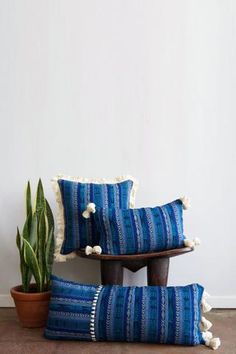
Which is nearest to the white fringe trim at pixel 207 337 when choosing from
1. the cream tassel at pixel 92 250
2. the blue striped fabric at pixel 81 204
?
the cream tassel at pixel 92 250

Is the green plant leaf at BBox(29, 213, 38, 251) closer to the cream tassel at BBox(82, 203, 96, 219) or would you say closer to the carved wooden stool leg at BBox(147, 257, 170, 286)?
the cream tassel at BBox(82, 203, 96, 219)

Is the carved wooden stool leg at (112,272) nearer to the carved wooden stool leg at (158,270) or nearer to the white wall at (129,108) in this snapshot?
the carved wooden stool leg at (158,270)

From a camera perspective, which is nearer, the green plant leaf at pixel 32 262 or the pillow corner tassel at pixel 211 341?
the pillow corner tassel at pixel 211 341

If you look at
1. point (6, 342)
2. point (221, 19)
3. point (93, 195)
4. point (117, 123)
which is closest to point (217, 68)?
point (221, 19)

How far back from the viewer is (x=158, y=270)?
7.20ft

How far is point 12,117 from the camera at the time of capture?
8.48ft

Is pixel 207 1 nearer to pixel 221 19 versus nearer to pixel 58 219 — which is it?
pixel 221 19

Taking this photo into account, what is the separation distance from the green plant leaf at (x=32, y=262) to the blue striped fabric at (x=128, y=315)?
24 centimetres

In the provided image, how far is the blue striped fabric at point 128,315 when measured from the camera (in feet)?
6.23

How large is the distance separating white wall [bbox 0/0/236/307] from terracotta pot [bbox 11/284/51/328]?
1.23 ft

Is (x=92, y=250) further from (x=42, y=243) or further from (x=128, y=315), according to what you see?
(x=128, y=315)

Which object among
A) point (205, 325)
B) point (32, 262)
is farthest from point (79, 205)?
point (205, 325)

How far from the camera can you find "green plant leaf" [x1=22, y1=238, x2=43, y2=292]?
7.05ft

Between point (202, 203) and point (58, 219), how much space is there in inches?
33.8
